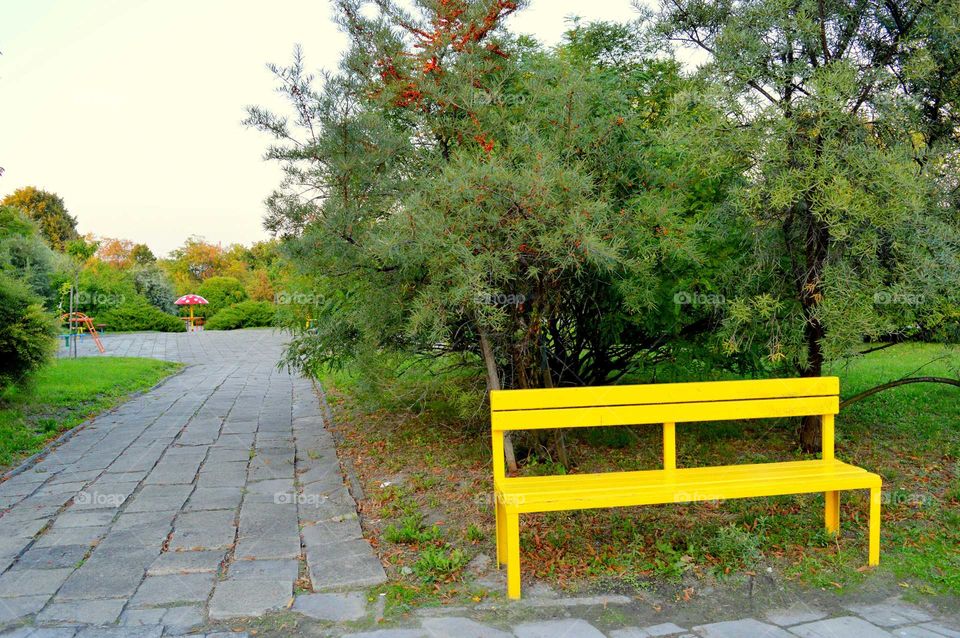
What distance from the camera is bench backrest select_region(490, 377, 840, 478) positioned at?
385cm

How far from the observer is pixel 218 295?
109 feet

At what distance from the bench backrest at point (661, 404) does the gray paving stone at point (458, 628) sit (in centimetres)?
82

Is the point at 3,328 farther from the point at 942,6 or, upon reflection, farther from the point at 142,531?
the point at 942,6

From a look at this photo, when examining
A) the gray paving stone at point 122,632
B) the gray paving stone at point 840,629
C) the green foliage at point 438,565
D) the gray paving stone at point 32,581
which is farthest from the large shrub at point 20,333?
the gray paving stone at point 840,629

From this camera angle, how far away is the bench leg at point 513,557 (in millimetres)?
3473

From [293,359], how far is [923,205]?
18.3ft

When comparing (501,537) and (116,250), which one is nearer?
(501,537)

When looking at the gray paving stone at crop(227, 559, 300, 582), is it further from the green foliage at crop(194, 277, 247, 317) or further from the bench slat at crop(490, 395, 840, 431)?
the green foliage at crop(194, 277, 247, 317)

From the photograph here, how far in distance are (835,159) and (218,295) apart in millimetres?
32119

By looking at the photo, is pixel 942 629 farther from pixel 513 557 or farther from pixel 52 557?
pixel 52 557

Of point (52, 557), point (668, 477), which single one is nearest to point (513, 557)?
point (668, 477)

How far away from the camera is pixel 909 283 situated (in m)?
4.56

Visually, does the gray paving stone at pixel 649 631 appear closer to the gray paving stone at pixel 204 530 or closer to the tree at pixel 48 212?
the gray paving stone at pixel 204 530

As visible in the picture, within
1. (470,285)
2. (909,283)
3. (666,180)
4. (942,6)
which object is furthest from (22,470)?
(942,6)
